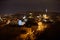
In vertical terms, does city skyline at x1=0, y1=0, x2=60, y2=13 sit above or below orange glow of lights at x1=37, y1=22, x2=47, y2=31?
below

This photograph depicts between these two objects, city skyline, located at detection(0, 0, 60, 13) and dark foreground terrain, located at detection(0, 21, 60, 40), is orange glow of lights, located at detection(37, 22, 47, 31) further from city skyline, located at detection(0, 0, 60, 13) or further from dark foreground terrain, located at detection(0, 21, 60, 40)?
city skyline, located at detection(0, 0, 60, 13)

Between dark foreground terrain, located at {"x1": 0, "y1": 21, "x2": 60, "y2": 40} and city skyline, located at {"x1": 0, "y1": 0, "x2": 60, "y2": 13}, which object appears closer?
dark foreground terrain, located at {"x1": 0, "y1": 21, "x2": 60, "y2": 40}

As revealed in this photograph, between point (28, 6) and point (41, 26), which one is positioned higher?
point (41, 26)

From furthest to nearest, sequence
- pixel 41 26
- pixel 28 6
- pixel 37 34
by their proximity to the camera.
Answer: pixel 28 6, pixel 41 26, pixel 37 34

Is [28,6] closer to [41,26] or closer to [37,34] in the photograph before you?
[41,26]

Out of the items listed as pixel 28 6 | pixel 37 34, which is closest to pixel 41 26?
pixel 37 34

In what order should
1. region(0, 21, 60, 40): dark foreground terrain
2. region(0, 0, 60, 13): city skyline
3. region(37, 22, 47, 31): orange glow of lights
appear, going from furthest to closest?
region(0, 0, 60, 13): city skyline, region(37, 22, 47, 31): orange glow of lights, region(0, 21, 60, 40): dark foreground terrain

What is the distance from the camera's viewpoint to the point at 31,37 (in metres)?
2.00

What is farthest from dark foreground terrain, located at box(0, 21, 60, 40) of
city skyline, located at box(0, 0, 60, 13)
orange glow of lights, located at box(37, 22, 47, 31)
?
city skyline, located at box(0, 0, 60, 13)

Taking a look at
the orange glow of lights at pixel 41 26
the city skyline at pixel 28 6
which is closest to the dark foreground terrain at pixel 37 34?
the orange glow of lights at pixel 41 26

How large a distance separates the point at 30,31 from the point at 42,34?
20cm

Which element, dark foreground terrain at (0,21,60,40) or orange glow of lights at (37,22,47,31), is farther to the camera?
orange glow of lights at (37,22,47,31)

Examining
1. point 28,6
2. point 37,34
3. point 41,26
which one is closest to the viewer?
point 37,34

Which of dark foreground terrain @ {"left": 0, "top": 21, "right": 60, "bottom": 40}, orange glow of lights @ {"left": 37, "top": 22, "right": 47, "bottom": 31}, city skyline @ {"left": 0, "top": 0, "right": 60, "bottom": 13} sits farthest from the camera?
city skyline @ {"left": 0, "top": 0, "right": 60, "bottom": 13}
